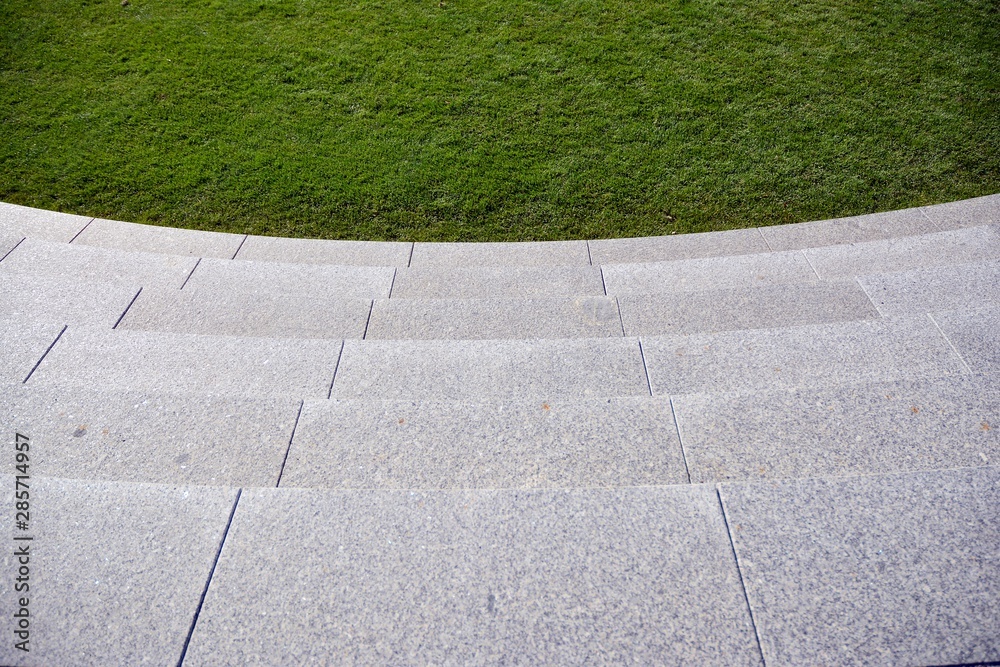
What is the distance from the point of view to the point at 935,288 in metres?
4.86

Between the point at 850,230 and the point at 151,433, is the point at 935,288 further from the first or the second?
the point at 151,433

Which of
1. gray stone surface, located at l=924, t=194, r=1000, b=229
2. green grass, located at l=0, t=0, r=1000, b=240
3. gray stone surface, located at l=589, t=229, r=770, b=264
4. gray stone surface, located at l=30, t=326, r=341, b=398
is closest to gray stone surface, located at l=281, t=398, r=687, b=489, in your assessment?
gray stone surface, located at l=30, t=326, r=341, b=398

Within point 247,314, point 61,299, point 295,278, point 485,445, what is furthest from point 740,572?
point 61,299

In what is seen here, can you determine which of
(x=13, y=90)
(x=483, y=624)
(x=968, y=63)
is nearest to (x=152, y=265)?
(x=483, y=624)

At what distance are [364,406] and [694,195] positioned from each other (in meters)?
4.45

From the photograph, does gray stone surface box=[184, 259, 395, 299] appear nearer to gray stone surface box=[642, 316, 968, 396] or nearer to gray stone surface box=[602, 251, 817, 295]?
gray stone surface box=[602, 251, 817, 295]

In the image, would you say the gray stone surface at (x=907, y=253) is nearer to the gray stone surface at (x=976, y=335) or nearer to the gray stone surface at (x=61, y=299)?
the gray stone surface at (x=976, y=335)

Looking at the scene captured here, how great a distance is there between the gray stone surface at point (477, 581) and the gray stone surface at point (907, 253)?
124 inches

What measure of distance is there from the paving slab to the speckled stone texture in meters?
0.88

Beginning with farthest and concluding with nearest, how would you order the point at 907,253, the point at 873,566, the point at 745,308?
the point at 907,253 → the point at 745,308 → the point at 873,566

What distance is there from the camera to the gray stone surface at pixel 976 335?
4035 millimetres

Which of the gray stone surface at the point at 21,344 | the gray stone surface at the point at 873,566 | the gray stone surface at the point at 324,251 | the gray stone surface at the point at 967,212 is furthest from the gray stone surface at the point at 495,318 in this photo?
the gray stone surface at the point at 967,212

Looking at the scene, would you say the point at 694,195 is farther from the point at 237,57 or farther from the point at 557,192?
the point at 237,57

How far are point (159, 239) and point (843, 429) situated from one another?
19.0ft
